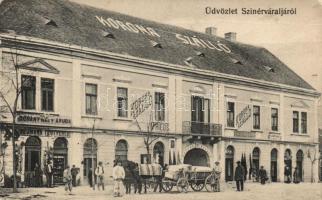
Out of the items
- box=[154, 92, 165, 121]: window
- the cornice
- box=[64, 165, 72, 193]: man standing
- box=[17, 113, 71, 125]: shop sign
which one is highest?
the cornice

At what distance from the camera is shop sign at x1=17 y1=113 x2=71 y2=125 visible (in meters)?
15.8

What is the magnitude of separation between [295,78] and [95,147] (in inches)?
Answer: 445

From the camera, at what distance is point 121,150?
1875cm

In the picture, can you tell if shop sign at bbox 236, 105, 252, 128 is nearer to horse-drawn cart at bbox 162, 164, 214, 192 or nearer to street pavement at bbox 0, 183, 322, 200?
street pavement at bbox 0, 183, 322, 200

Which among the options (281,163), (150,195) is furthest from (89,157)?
(281,163)

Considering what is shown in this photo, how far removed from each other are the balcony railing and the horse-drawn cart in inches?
146

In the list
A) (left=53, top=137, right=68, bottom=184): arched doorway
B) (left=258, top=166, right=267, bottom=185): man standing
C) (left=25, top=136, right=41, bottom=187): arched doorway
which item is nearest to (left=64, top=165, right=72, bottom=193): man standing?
(left=53, top=137, right=68, bottom=184): arched doorway

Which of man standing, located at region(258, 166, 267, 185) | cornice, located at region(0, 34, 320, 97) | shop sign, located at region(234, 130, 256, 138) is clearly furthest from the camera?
man standing, located at region(258, 166, 267, 185)

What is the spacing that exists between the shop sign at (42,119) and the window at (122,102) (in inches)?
76.4

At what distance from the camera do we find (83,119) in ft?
57.2

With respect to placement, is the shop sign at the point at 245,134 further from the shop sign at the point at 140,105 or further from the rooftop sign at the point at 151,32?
the shop sign at the point at 140,105

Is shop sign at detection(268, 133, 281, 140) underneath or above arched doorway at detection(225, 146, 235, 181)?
above

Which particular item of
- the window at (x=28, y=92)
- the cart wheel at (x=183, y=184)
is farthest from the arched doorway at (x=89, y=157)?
the cart wheel at (x=183, y=184)

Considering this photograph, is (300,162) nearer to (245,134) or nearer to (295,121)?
(295,121)
